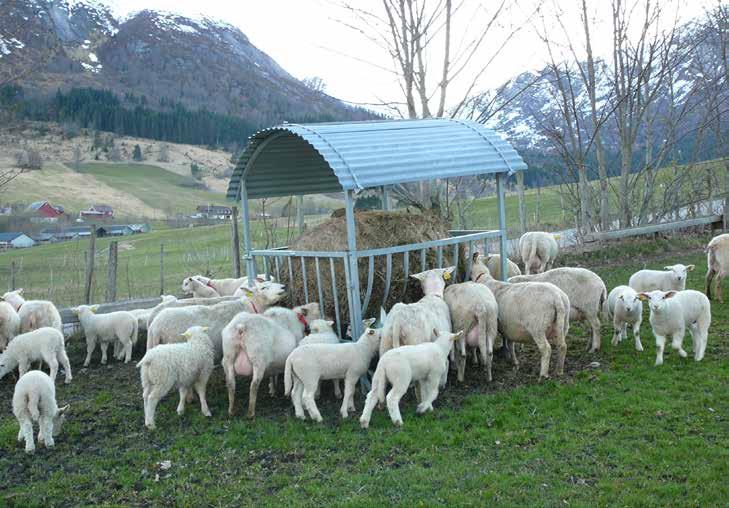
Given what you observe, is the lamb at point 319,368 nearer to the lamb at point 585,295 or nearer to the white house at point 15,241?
the lamb at point 585,295

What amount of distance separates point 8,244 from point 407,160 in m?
39.0

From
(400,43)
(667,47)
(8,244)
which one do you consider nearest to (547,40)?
(667,47)

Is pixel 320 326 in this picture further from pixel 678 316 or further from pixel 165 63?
pixel 165 63

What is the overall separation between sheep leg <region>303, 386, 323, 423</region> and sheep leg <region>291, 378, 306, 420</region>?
161mm

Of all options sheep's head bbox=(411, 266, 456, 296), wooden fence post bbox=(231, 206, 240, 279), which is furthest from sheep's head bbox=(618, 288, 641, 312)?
wooden fence post bbox=(231, 206, 240, 279)

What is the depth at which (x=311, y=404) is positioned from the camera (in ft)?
25.8

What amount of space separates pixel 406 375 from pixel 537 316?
2.49 meters

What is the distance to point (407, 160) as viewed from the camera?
957cm

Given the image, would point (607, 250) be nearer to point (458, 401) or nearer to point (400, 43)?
point (400, 43)

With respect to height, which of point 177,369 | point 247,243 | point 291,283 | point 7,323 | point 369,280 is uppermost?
point 247,243

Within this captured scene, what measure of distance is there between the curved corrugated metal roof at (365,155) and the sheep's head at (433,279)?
1366 mm

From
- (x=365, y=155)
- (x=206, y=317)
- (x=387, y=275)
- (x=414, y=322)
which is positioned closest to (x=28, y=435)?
(x=206, y=317)

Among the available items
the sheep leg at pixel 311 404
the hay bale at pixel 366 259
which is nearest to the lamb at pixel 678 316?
the hay bale at pixel 366 259

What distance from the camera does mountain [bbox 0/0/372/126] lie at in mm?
120500
